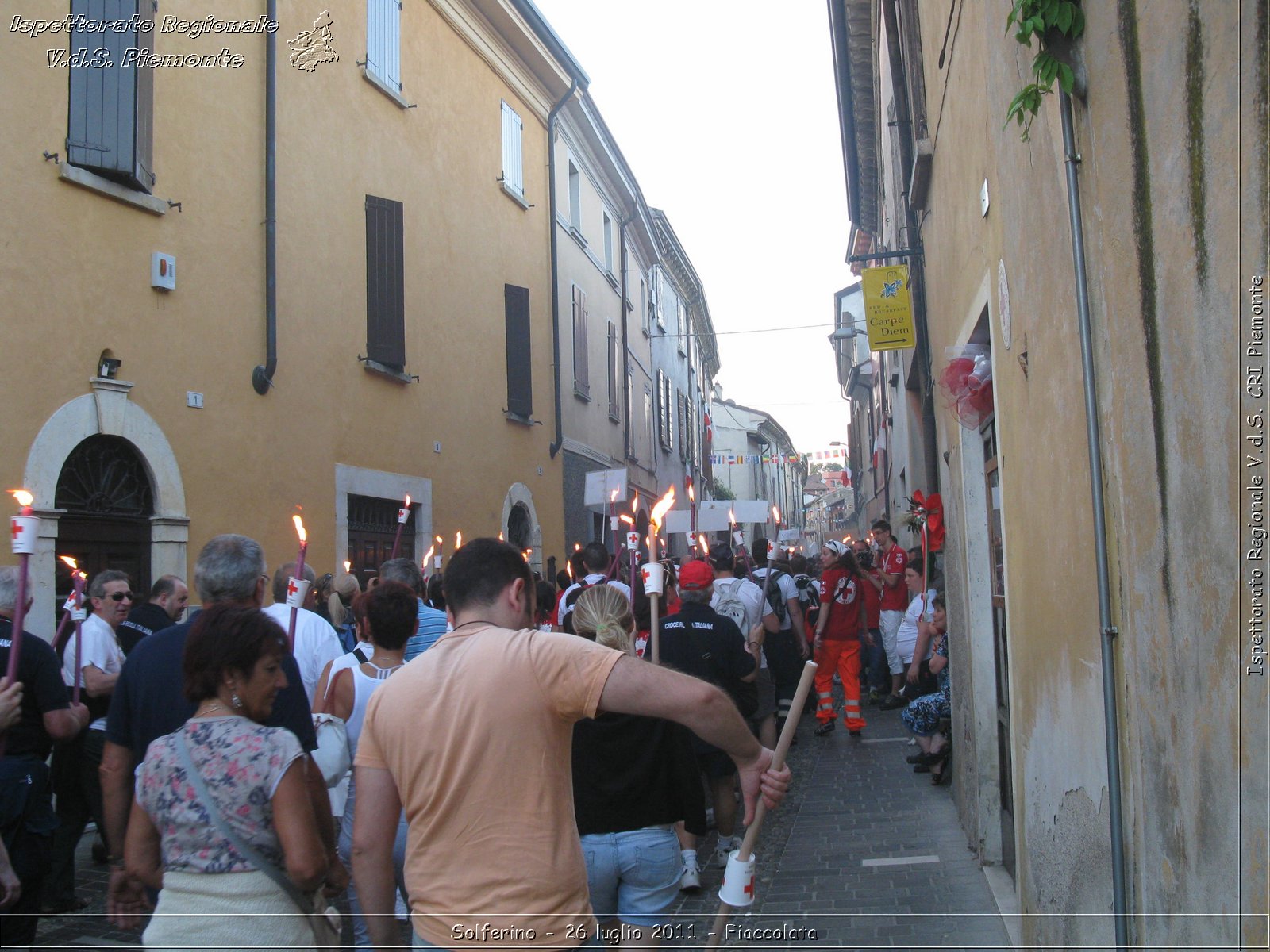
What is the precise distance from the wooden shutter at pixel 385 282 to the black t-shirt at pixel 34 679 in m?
8.72

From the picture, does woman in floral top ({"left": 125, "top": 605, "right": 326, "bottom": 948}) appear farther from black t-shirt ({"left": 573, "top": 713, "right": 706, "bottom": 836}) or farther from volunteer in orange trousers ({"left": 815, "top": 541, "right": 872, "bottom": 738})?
volunteer in orange trousers ({"left": 815, "top": 541, "right": 872, "bottom": 738})

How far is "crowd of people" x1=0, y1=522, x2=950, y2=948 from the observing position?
261cm

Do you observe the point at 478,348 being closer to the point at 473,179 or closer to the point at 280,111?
the point at 473,179

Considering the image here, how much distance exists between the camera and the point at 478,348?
1631cm

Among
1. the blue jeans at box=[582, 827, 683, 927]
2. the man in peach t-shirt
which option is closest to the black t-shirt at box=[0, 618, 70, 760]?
the blue jeans at box=[582, 827, 683, 927]

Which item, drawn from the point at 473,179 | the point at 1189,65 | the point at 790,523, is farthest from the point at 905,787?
the point at 790,523

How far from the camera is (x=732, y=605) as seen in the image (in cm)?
910

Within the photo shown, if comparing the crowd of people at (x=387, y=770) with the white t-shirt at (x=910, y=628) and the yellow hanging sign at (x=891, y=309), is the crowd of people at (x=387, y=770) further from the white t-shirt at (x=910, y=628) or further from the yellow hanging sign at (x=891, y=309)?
the yellow hanging sign at (x=891, y=309)

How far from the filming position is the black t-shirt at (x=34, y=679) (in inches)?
177

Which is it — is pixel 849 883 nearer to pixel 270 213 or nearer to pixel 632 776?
pixel 632 776

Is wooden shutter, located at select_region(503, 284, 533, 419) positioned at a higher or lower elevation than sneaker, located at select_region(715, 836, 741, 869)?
higher

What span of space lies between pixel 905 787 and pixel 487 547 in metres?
6.80

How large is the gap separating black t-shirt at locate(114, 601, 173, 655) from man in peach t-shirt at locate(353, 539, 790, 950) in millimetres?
4587

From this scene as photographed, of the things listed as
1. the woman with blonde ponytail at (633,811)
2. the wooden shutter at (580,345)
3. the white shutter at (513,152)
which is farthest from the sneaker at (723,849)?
the wooden shutter at (580,345)
